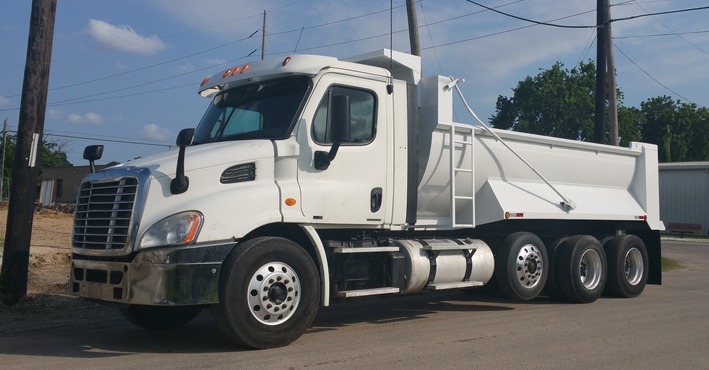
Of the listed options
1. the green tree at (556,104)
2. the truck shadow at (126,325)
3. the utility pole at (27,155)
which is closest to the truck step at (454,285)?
the truck shadow at (126,325)

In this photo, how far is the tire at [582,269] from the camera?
35.9ft

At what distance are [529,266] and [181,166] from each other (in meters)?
5.63

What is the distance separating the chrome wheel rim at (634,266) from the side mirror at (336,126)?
6.65 m

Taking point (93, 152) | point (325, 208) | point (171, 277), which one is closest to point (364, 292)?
point (325, 208)

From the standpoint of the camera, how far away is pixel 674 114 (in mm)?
67562

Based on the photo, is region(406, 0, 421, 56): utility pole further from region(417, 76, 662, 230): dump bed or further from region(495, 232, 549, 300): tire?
region(495, 232, 549, 300): tire

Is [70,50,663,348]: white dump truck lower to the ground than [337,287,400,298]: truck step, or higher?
higher

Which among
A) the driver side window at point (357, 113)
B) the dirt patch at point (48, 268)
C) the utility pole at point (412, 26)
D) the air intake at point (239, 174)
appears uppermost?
the utility pole at point (412, 26)

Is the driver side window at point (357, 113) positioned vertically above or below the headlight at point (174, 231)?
above

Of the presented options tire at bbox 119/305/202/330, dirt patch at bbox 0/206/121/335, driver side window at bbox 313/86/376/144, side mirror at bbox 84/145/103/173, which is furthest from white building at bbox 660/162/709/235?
side mirror at bbox 84/145/103/173

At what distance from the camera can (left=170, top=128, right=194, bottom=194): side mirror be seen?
6.98m

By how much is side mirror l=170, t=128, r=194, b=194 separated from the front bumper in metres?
0.63

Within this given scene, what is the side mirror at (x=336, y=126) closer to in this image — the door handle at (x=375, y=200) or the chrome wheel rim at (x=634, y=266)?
the door handle at (x=375, y=200)

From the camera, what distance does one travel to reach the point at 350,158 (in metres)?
8.24
